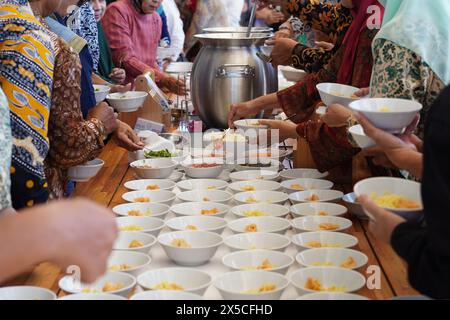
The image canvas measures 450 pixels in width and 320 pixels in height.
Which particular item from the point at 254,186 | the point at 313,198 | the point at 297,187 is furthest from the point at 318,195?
the point at 254,186

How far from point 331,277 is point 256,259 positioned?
22 cm

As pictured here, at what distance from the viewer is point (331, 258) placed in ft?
5.95

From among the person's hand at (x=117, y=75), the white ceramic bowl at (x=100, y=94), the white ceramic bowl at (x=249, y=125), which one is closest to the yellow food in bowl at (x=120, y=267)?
the white ceramic bowl at (x=249, y=125)

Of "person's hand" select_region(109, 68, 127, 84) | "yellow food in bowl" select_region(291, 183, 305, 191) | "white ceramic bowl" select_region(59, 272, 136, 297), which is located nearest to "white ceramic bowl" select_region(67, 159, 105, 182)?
"yellow food in bowl" select_region(291, 183, 305, 191)

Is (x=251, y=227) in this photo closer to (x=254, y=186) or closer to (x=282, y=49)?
(x=254, y=186)

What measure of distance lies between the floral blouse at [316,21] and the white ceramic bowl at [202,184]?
0.89 m

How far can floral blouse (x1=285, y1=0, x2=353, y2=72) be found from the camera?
10.4 ft

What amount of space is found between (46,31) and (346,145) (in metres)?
1.12

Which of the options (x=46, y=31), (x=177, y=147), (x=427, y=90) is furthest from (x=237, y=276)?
(x=177, y=147)

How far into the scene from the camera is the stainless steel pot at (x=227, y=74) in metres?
3.28

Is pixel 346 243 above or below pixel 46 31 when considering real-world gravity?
below

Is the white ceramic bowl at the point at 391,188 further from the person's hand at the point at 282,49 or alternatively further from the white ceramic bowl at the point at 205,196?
the person's hand at the point at 282,49
